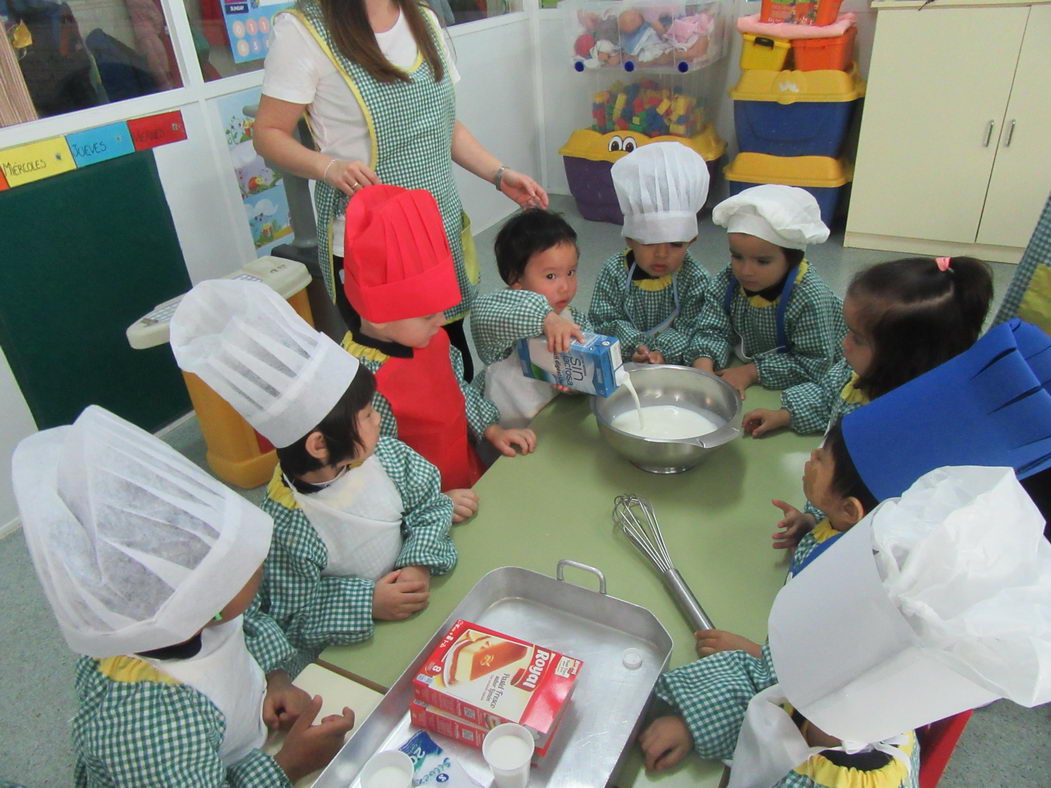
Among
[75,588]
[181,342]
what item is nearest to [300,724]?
[75,588]

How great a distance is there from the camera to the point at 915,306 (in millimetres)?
1040

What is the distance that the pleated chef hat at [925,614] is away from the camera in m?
0.44

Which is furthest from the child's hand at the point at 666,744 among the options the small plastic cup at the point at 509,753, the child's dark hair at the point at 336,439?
the child's dark hair at the point at 336,439

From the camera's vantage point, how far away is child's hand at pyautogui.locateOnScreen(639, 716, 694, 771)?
28.7 inches

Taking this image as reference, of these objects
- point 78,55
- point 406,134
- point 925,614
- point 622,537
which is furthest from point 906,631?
point 78,55

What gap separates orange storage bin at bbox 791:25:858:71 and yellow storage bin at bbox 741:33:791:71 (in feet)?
0.16

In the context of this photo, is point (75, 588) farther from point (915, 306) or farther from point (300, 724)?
point (915, 306)

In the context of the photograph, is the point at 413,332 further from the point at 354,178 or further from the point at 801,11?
the point at 801,11

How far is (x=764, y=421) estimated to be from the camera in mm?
1205

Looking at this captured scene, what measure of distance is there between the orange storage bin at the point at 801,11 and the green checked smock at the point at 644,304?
193cm

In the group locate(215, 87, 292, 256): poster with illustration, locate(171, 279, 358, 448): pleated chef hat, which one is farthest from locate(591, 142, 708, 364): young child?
locate(215, 87, 292, 256): poster with illustration

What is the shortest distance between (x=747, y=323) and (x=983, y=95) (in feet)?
6.48

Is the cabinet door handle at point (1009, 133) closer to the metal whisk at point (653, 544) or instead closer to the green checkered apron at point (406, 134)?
the green checkered apron at point (406, 134)

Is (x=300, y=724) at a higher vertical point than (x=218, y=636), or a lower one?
lower
